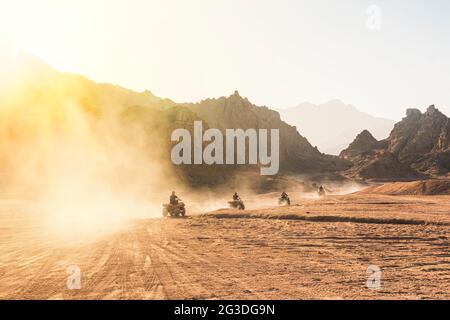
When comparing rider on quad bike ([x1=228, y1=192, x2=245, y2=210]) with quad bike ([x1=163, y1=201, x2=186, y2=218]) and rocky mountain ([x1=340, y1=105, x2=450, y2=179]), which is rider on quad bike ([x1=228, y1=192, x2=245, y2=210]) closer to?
quad bike ([x1=163, y1=201, x2=186, y2=218])

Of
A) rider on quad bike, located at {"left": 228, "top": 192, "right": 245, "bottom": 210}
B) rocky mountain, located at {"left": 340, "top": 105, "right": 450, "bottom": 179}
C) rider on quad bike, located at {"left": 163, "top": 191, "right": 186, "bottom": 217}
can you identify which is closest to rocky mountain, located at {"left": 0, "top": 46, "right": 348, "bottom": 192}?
rider on quad bike, located at {"left": 228, "top": 192, "right": 245, "bottom": 210}

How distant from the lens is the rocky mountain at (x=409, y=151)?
95062 millimetres

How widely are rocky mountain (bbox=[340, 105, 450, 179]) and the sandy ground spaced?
7822 cm

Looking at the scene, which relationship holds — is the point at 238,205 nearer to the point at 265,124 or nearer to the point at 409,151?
the point at 265,124

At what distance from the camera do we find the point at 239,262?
37.4ft

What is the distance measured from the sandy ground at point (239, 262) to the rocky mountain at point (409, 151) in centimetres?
7822

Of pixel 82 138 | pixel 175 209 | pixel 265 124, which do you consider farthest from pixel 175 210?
pixel 265 124

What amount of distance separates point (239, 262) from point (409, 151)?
117 metres

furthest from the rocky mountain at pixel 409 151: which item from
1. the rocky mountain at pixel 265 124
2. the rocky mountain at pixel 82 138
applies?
the rocky mountain at pixel 82 138

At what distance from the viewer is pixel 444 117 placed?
392 feet

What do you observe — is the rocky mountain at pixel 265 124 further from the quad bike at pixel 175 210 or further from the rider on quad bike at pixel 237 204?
the quad bike at pixel 175 210

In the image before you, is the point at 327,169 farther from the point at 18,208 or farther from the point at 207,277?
the point at 207,277
